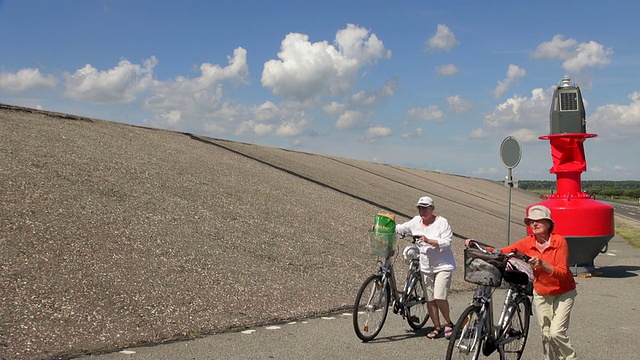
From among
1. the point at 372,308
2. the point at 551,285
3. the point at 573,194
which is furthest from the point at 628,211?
the point at 551,285

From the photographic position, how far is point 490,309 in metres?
5.55

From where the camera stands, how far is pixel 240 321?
8.00 meters

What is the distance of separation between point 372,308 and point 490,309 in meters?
1.87

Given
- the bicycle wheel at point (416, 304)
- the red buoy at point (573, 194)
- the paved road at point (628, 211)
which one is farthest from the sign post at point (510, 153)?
the paved road at point (628, 211)

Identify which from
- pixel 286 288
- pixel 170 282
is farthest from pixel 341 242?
pixel 170 282

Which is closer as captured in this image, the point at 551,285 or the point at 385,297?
the point at 551,285

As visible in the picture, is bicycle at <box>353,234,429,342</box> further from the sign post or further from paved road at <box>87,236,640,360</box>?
the sign post

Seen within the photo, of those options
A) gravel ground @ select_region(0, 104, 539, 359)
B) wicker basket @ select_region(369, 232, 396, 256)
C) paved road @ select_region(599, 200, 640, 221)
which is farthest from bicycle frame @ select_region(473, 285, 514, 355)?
paved road @ select_region(599, 200, 640, 221)

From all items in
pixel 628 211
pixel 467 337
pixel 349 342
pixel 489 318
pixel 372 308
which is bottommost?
pixel 349 342

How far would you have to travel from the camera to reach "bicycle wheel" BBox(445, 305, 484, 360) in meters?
5.21

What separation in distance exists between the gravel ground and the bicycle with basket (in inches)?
63.9

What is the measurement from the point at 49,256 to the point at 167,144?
11684 mm

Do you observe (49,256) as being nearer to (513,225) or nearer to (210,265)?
(210,265)

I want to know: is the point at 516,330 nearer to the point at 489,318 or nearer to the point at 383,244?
the point at 489,318
